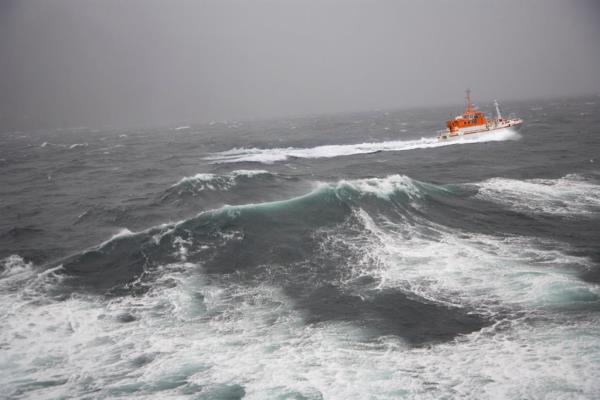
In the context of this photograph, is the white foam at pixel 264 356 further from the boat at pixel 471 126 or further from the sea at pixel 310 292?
the boat at pixel 471 126

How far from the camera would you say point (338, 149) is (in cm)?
6612

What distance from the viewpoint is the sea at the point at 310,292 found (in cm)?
1130

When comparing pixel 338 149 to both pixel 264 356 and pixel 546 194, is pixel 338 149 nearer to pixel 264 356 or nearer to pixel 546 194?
pixel 546 194

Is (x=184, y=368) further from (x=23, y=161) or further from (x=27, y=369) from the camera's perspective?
(x=23, y=161)

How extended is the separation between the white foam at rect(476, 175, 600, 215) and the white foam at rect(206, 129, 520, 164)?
2878cm

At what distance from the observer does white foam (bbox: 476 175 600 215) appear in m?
25.5

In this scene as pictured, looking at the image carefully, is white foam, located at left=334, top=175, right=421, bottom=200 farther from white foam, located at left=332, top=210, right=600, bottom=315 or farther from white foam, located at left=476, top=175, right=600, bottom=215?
white foam, located at left=332, top=210, right=600, bottom=315

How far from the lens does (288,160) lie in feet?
181

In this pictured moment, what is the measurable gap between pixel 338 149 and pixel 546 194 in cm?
3935

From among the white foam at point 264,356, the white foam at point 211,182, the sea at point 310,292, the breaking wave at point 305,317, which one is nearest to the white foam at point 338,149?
the white foam at point 211,182

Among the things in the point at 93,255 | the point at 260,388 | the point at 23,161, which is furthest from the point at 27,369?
the point at 23,161

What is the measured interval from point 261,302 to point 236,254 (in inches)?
206

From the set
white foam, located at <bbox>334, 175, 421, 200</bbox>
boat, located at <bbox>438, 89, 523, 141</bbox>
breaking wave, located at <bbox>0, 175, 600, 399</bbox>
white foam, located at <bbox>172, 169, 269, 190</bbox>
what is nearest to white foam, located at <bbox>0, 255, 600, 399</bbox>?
breaking wave, located at <bbox>0, 175, 600, 399</bbox>

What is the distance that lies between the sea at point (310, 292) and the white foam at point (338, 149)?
25.9 metres
